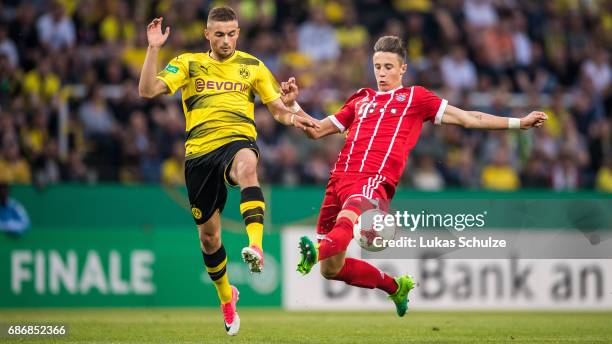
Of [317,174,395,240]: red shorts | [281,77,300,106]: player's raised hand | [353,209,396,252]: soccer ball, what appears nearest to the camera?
[317,174,395,240]: red shorts

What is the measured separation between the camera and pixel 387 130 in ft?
31.7

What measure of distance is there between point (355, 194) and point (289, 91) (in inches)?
48.8

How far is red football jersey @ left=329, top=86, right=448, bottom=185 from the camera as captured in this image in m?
9.56

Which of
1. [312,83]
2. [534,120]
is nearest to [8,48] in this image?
[312,83]

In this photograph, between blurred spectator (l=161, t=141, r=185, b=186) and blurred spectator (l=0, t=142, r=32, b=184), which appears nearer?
blurred spectator (l=0, t=142, r=32, b=184)

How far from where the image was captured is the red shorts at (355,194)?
9312 millimetres

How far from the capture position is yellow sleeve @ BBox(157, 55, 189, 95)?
991 centimetres

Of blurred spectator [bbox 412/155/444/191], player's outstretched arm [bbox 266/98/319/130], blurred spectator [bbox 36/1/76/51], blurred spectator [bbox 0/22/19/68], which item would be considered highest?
blurred spectator [bbox 36/1/76/51]

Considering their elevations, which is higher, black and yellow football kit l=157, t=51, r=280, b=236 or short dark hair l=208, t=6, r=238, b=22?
short dark hair l=208, t=6, r=238, b=22

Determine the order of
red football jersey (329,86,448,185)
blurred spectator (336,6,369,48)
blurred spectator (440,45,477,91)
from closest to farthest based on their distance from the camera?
1. red football jersey (329,86,448,185)
2. blurred spectator (440,45,477,91)
3. blurred spectator (336,6,369,48)

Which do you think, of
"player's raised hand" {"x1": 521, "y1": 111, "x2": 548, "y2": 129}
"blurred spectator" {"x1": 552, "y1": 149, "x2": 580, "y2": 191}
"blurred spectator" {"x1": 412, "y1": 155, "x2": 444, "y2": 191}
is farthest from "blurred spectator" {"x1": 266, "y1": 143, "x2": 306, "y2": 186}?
"player's raised hand" {"x1": 521, "y1": 111, "x2": 548, "y2": 129}

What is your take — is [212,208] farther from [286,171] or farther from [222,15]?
[286,171]

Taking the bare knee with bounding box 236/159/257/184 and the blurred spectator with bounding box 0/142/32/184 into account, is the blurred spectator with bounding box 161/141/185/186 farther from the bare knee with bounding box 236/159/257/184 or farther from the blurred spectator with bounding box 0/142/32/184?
the bare knee with bounding box 236/159/257/184

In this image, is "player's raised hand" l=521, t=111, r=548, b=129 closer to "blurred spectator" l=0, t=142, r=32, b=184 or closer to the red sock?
the red sock
